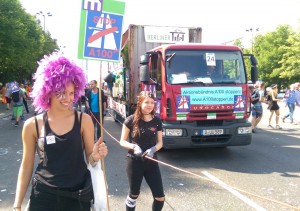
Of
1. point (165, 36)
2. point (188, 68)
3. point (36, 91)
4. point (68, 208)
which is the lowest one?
point (68, 208)

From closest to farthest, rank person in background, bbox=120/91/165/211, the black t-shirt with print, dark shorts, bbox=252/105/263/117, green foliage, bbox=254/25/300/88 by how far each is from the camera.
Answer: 1. person in background, bbox=120/91/165/211
2. the black t-shirt with print
3. dark shorts, bbox=252/105/263/117
4. green foliage, bbox=254/25/300/88

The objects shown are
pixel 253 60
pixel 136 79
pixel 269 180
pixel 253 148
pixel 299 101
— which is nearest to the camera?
pixel 269 180

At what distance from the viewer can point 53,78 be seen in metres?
2.35

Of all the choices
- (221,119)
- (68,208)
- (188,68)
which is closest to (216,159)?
(221,119)

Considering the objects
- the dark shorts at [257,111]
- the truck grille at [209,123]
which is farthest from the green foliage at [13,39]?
the truck grille at [209,123]

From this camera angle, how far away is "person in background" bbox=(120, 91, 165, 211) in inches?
145

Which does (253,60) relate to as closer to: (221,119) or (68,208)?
(221,119)

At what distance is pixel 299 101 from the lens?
48.0 ft

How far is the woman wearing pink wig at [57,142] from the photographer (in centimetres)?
231

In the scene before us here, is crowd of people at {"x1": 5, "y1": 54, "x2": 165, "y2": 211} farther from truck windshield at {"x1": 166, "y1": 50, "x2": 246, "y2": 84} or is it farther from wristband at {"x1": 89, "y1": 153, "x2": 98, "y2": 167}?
truck windshield at {"x1": 166, "y1": 50, "x2": 246, "y2": 84}

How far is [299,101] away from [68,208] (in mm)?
14191

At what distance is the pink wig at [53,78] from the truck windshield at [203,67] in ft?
16.7

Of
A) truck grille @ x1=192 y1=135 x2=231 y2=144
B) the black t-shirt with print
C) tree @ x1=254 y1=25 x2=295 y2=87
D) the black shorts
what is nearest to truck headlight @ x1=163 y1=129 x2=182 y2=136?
truck grille @ x1=192 y1=135 x2=231 y2=144

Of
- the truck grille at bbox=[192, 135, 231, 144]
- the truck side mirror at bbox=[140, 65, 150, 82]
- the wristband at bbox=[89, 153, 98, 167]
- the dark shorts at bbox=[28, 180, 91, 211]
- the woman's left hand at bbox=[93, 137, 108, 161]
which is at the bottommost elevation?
the truck grille at bbox=[192, 135, 231, 144]
